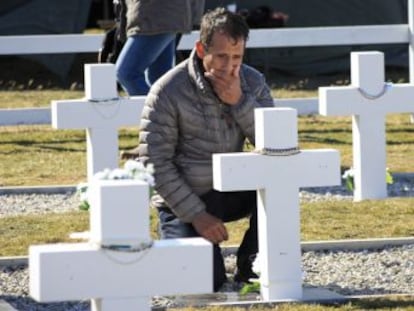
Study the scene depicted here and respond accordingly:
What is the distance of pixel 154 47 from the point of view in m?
9.93

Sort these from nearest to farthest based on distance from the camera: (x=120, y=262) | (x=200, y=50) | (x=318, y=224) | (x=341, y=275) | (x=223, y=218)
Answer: (x=120, y=262)
(x=200, y=50)
(x=223, y=218)
(x=341, y=275)
(x=318, y=224)

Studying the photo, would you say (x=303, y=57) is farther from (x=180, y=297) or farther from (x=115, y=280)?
(x=115, y=280)

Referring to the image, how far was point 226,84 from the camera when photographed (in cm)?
661

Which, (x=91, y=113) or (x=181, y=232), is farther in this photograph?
(x=91, y=113)

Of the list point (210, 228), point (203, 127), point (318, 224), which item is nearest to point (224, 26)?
point (203, 127)

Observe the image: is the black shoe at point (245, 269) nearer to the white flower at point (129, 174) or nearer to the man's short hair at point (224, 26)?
the man's short hair at point (224, 26)

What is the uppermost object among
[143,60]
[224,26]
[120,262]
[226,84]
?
[143,60]

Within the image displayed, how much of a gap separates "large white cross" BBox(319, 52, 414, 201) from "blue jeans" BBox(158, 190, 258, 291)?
2307mm

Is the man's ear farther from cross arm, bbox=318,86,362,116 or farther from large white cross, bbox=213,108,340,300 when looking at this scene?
cross arm, bbox=318,86,362,116

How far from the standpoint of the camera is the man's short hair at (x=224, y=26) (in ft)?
20.9

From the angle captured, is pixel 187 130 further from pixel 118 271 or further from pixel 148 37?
pixel 148 37

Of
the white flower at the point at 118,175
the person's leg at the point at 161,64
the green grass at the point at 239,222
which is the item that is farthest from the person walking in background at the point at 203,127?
the person's leg at the point at 161,64

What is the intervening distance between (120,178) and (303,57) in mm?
14344

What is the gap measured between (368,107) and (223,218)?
263 centimetres
